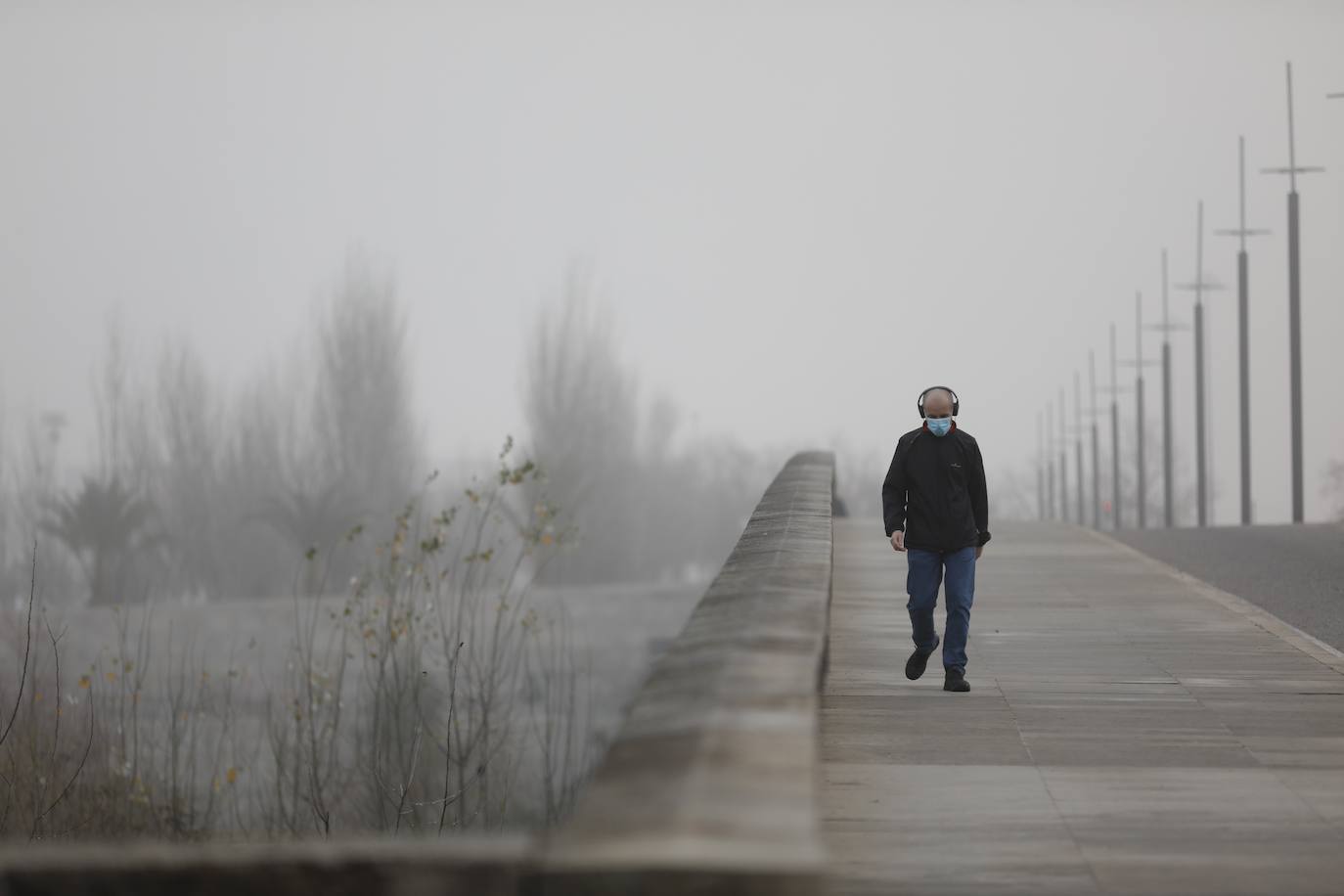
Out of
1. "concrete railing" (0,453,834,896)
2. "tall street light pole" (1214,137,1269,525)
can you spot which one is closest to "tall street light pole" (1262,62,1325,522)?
"tall street light pole" (1214,137,1269,525)

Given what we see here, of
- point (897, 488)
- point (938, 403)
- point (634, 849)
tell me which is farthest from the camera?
point (897, 488)

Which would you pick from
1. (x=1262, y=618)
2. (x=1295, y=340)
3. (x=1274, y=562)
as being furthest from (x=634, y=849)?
(x=1295, y=340)

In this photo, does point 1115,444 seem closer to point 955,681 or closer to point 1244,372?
point 1244,372

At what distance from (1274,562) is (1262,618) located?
6.32 meters

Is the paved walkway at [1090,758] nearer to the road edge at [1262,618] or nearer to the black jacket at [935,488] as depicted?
the road edge at [1262,618]

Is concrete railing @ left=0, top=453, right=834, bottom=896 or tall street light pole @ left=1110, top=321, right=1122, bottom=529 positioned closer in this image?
concrete railing @ left=0, top=453, right=834, bottom=896

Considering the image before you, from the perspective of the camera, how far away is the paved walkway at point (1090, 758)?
5301 millimetres

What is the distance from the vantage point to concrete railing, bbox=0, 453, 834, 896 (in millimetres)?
3088

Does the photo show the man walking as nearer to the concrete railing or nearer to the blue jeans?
the blue jeans

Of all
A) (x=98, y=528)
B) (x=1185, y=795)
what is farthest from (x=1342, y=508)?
(x=1185, y=795)

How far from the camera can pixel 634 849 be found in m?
3.16

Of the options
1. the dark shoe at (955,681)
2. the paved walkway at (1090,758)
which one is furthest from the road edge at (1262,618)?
the dark shoe at (955,681)

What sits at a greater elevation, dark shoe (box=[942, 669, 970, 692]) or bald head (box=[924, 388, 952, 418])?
bald head (box=[924, 388, 952, 418])

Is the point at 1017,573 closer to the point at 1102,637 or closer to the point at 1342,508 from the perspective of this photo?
the point at 1102,637
